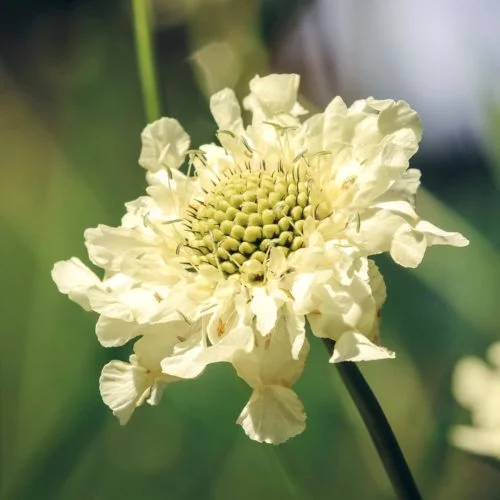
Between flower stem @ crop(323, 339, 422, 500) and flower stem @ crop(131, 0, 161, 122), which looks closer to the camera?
flower stem @ crop(323, 339, 422, 500)

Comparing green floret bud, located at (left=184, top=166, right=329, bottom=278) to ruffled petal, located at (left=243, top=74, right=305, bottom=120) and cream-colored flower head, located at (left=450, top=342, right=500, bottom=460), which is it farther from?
cream-colored flower head, located at (left=450, top=342, right=500, bottom=460)

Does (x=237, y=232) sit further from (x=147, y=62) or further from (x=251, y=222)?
(x=147, y=62)

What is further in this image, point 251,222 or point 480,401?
point 480,401

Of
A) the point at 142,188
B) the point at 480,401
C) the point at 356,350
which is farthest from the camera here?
the point at 142,188

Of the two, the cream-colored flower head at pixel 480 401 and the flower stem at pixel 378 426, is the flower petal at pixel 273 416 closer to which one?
the flower stem at pixel 378 426

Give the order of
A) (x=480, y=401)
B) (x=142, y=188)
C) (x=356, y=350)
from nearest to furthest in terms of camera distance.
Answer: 1. (x=356, y=350)
2. (x=480, y=401)
3. (x=142, y=188)

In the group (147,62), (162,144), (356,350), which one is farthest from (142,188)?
(356,350)

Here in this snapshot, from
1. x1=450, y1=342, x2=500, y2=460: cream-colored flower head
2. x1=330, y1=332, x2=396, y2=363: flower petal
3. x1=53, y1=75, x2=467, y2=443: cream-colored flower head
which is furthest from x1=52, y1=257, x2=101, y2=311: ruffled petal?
x1=450, y1=342, x2=500, y2=460: cream-colored flower head
